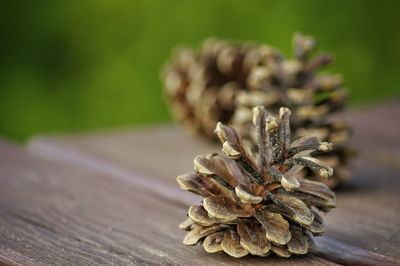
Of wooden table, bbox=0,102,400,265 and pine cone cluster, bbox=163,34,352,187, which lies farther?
pine cone cluster, bbox=163,34,352,187

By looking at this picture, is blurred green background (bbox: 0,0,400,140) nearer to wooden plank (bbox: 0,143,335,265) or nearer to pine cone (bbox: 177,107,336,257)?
wooden plank (bbox: 0,143,335,265)

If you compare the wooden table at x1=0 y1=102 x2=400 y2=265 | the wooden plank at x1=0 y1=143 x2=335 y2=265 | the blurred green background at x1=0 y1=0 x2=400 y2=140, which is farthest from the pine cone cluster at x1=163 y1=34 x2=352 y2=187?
the blurred green background at x1=0 y1=0 x2=400 y2=140

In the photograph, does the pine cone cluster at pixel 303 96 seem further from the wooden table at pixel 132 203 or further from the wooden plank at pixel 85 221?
the wooden plank at pixel 85 221

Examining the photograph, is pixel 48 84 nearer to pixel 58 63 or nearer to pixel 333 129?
pixel 58 63

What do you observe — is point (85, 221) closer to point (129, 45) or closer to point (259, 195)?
point (259, 195)

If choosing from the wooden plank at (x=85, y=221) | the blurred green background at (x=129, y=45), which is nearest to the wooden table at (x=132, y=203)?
the wooden plank at (x=85, y=221)
